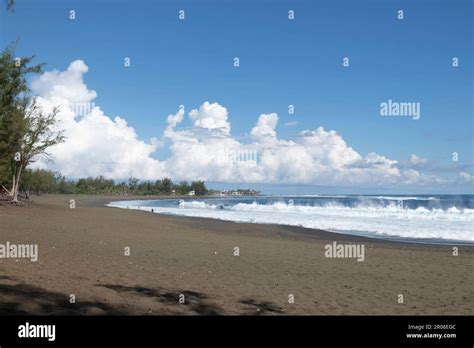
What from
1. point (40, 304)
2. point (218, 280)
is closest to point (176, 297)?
point (218, 280)

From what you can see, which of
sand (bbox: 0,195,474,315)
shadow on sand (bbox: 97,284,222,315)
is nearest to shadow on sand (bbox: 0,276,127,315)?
sand (bbox: 0,195,474,315)

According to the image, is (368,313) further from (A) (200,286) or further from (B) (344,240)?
(B) (344,240)

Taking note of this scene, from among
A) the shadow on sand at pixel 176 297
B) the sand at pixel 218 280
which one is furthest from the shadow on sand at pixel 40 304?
the shadow on sand at pixel 176 297

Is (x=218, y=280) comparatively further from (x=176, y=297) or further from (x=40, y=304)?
(x=40, y=304)

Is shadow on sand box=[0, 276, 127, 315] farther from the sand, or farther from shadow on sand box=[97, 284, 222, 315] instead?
shadow on sand box=[97, 284, 222, 315]

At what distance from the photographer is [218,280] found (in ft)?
35.5

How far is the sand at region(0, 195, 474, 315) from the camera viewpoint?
781 cm

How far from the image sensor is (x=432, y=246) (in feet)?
68.6

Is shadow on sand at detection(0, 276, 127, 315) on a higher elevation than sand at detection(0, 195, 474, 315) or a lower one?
higher

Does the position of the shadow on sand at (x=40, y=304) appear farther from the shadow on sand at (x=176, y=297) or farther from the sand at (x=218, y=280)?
the shadow on sand at (x=176, y=297)

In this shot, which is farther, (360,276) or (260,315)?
(360,276)

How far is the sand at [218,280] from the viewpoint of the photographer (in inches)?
307

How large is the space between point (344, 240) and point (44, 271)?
16874 millimetres
